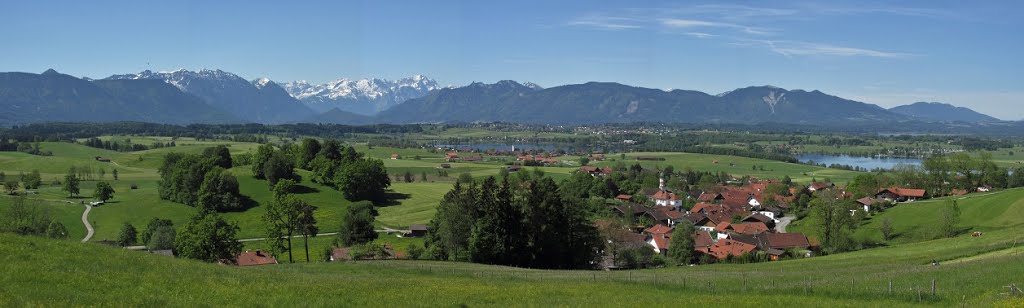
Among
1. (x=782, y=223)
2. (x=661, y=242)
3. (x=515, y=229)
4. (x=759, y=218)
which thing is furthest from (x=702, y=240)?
(x=515, y=229)

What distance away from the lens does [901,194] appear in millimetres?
86875

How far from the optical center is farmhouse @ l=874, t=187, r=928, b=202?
8581 centimetres

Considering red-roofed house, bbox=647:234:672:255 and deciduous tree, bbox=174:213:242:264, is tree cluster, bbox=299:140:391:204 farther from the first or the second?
deciduous tree, bbox=174:213:242:264

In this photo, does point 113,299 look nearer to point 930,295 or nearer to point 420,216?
point 930,295

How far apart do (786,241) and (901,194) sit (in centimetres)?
3692

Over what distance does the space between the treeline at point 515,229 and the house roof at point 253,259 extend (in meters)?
11.6

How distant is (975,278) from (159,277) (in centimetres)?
2530

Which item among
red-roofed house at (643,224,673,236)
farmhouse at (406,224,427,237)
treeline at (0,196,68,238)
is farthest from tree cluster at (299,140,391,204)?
red-roofed house at (643,224,673,236)

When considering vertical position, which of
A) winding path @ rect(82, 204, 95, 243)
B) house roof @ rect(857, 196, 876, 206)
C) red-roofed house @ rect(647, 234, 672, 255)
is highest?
house roof @ rect(857, 196, 876, 206)

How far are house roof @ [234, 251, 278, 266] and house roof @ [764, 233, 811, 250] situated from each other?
39.2 meters

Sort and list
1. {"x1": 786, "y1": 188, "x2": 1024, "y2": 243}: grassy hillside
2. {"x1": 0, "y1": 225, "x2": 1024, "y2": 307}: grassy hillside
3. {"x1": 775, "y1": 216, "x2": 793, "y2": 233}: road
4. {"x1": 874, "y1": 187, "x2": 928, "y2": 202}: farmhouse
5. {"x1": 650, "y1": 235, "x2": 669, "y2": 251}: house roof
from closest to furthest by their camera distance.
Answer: {"x1": 0, "y1": 225, "x2": 1024, "y2": 307}: grassy hillside → {"x1": 786, "y1": 188, "x2": 1024, "y2": 243}: grassy hillside → {"x1": 650, "y1": 235, "x2": 669, "y2": 251}: house roof → {"x1": 775, "y1": 216, "x2": 793, "y2": 233}: road → {"x1": 874, "y1": 187, "x2": 928, "y2": 202}: farmhouse

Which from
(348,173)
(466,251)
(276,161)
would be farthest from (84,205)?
(466,251)

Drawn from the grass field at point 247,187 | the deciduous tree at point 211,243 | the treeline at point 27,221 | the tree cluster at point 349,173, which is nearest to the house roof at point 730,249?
the grass field at point 247,187

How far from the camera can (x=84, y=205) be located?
7756 cm
